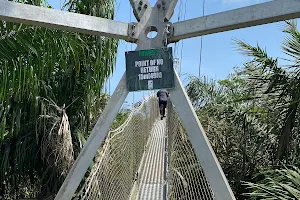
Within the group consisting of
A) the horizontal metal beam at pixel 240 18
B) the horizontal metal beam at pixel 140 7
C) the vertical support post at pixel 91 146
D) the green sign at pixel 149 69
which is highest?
the horizontal metal beam at pixel 140 7

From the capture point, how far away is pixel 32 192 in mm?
4203

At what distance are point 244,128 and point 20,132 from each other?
2.38 meters

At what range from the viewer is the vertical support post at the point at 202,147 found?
2.21 m

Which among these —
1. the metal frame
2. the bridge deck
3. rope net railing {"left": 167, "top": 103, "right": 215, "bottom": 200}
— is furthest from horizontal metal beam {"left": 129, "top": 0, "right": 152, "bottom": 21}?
the bridge deck

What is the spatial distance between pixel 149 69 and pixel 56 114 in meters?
1.51

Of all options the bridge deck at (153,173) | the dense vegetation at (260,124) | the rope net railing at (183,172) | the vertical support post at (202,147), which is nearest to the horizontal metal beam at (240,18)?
the vertical support post at (202,147)

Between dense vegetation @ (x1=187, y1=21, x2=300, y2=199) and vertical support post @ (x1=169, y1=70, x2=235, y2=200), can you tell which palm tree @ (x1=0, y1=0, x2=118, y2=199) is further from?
dense vegetation @ (x1=187, y1=21, x2=300, y2=199)

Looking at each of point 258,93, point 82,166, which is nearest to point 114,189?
point 82,166

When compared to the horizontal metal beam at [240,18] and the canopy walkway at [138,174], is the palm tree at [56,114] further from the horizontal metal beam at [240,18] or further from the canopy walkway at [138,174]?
the horizontal metal beam at [240,18]

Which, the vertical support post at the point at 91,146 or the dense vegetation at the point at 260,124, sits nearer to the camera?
the vertical support post at the point at 91,146

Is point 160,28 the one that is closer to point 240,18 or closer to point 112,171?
point 240,18

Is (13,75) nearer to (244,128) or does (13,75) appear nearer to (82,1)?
(82,1)

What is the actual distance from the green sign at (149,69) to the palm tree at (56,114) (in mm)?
748

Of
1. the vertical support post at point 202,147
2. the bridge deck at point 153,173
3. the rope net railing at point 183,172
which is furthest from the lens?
the bridge deck at point 153,173
